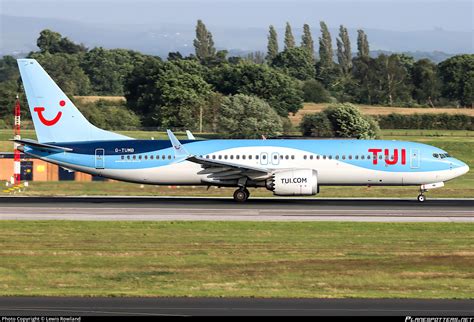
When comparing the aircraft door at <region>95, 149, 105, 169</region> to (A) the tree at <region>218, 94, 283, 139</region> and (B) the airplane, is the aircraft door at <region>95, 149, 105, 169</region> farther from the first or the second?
(A) the tree at <region>218, 94, 283, 139</region>

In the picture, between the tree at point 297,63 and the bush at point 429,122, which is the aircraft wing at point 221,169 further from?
the tree at point 297,63

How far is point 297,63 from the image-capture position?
165 meters

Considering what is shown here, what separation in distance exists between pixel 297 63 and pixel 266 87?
54.3 m

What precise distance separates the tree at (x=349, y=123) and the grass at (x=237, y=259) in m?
46.3

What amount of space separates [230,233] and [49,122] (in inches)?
721

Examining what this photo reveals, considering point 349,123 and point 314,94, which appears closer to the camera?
point 349,123

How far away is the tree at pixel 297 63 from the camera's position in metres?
159

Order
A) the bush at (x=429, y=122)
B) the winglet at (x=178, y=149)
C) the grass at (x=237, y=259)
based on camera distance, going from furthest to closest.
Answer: the bush at (x=429, y=122)
the winglet at (x=178, y=149)
the grass at (x=237, y=259)

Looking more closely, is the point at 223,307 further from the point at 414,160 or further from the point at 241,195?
the point at 414,160

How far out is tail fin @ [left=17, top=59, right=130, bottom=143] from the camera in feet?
166

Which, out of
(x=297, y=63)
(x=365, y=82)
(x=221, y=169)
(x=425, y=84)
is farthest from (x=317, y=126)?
(x=297, y=63)

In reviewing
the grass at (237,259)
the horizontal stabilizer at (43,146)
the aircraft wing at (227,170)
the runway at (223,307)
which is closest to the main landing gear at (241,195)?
the aircraft wing at (227,170)

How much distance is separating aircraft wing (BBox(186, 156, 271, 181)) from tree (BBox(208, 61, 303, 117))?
58.6m

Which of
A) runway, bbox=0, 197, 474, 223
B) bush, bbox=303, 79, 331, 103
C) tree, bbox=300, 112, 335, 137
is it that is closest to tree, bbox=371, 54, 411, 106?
bush, bbox=303, 79, 331, 103
